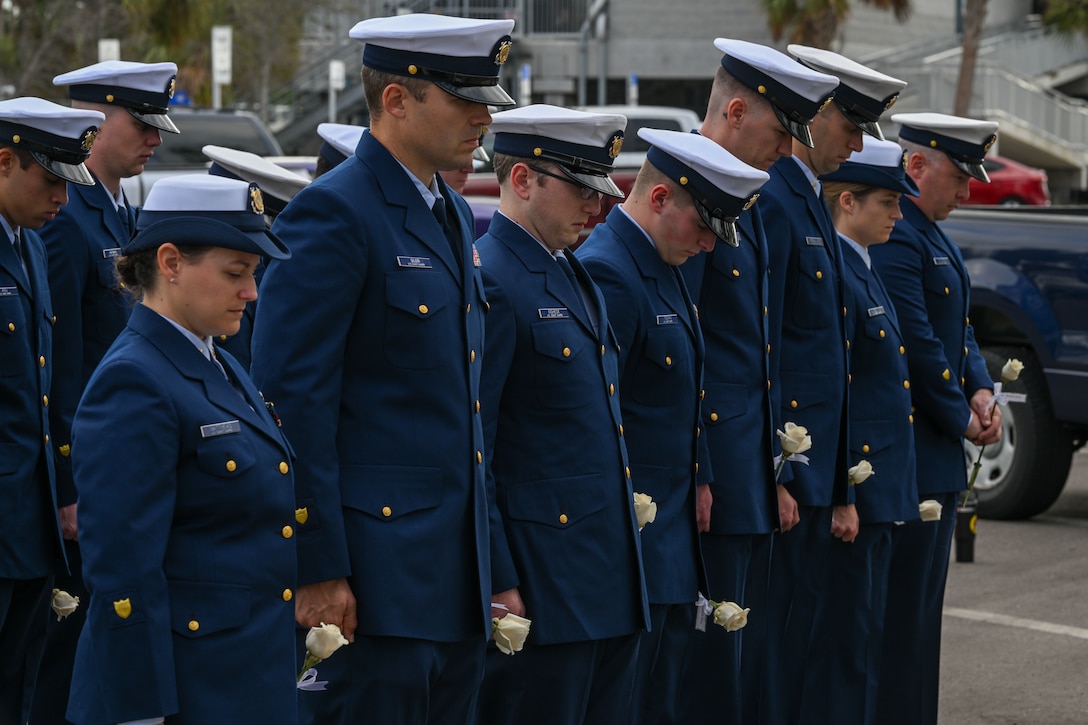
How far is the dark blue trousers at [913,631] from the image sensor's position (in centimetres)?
583

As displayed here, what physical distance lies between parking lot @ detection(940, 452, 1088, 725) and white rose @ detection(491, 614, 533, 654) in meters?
3.00

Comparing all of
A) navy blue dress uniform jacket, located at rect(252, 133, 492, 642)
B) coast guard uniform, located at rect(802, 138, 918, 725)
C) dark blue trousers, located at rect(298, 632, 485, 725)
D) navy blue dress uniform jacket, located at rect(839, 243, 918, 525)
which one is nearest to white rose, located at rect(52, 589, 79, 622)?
dark blue trousers, located at rect(298, 632, 485, 725)

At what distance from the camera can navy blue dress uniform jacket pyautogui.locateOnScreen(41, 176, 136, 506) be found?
17.1ft

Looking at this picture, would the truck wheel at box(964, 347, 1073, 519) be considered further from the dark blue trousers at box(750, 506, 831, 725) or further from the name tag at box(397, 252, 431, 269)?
the name tag at box(397, 252, 431, 269)

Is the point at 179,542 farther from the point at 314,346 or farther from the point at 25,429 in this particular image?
the point at 25,429

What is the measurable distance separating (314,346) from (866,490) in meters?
2.50

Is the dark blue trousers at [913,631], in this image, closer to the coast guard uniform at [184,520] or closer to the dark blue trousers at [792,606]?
the dark blue trousers at [792,606]

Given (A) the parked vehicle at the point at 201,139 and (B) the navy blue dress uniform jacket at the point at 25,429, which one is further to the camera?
(A) the parked vehicle at the point at 201,139

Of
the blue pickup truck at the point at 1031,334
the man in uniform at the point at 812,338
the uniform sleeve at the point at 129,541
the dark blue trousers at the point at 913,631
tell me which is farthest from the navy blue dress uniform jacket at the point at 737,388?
the blue pickup truck at the point at 1031,334

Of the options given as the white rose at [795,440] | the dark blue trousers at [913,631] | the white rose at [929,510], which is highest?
the white rose at [795,440]

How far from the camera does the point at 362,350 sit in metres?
3.70

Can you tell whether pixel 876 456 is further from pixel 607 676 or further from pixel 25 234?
pixel 25 234

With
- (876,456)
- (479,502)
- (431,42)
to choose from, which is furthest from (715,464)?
(431,42)

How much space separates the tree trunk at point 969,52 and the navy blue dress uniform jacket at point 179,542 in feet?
106
